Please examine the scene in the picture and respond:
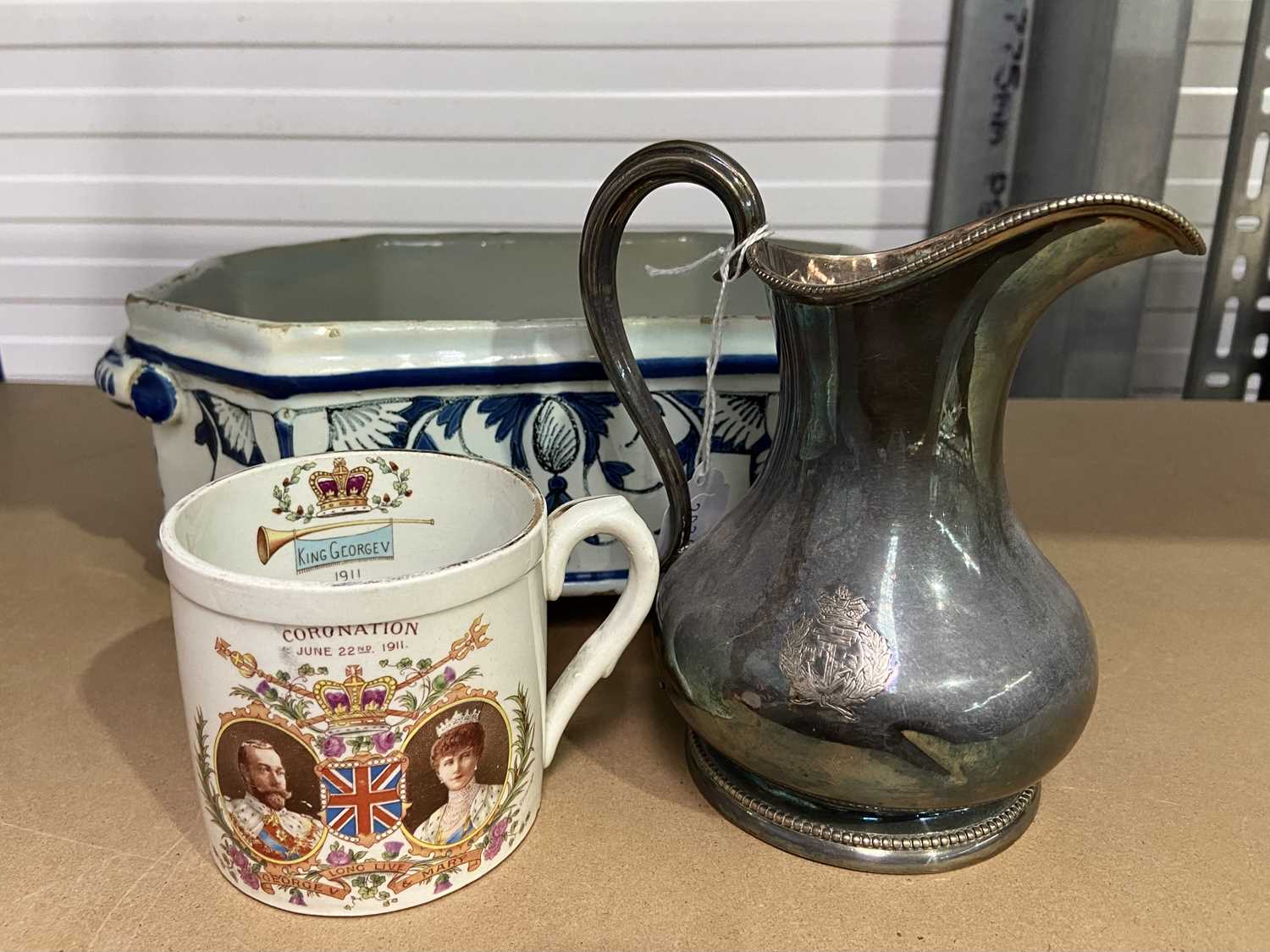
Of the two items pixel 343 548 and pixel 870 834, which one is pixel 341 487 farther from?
pixel 870 834

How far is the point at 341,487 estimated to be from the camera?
1.34 feet

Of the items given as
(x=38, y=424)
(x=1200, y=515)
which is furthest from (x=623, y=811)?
(x=38, y=424)

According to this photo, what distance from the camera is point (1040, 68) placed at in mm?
990

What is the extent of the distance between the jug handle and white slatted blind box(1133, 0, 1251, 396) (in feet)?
2.83

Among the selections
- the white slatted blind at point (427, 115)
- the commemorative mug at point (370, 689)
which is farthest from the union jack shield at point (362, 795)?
the white slatted blind at point (427, 115)

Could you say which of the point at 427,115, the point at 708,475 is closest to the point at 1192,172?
the point at 427,115

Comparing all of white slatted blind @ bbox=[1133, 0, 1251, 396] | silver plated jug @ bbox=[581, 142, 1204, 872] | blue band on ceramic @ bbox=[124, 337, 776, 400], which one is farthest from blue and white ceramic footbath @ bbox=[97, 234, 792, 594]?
white slatted blind @ bbox=[1133, 0, 1251, 396]

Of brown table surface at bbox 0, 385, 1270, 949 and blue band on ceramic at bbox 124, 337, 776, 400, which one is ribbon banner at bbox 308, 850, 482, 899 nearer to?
brown table surface at bbox 0, 385, 1270, 949

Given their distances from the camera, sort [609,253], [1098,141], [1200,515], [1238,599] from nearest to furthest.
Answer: [609,253] → [1238,599] → [1200,515] → [1098,141]

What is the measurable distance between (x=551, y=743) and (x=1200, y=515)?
509mm

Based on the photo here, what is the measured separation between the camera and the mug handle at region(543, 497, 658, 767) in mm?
374

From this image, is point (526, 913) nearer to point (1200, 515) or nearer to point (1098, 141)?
point (1200, 515)

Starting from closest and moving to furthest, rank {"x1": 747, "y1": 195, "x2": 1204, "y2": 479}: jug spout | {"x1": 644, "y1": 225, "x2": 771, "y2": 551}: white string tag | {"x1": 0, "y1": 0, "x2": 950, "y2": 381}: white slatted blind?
{"x1": 747, "y1": 195, "x2": 1204, "y2": 479}: jug spout
{"x1": 644, "y1": 225, "x2": 771, "y2": 551}: white string tag
{"x1": 0, "y1": 0, "x2": 950, "y2": 381}: white slatted blind

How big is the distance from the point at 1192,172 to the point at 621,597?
3.17ft
